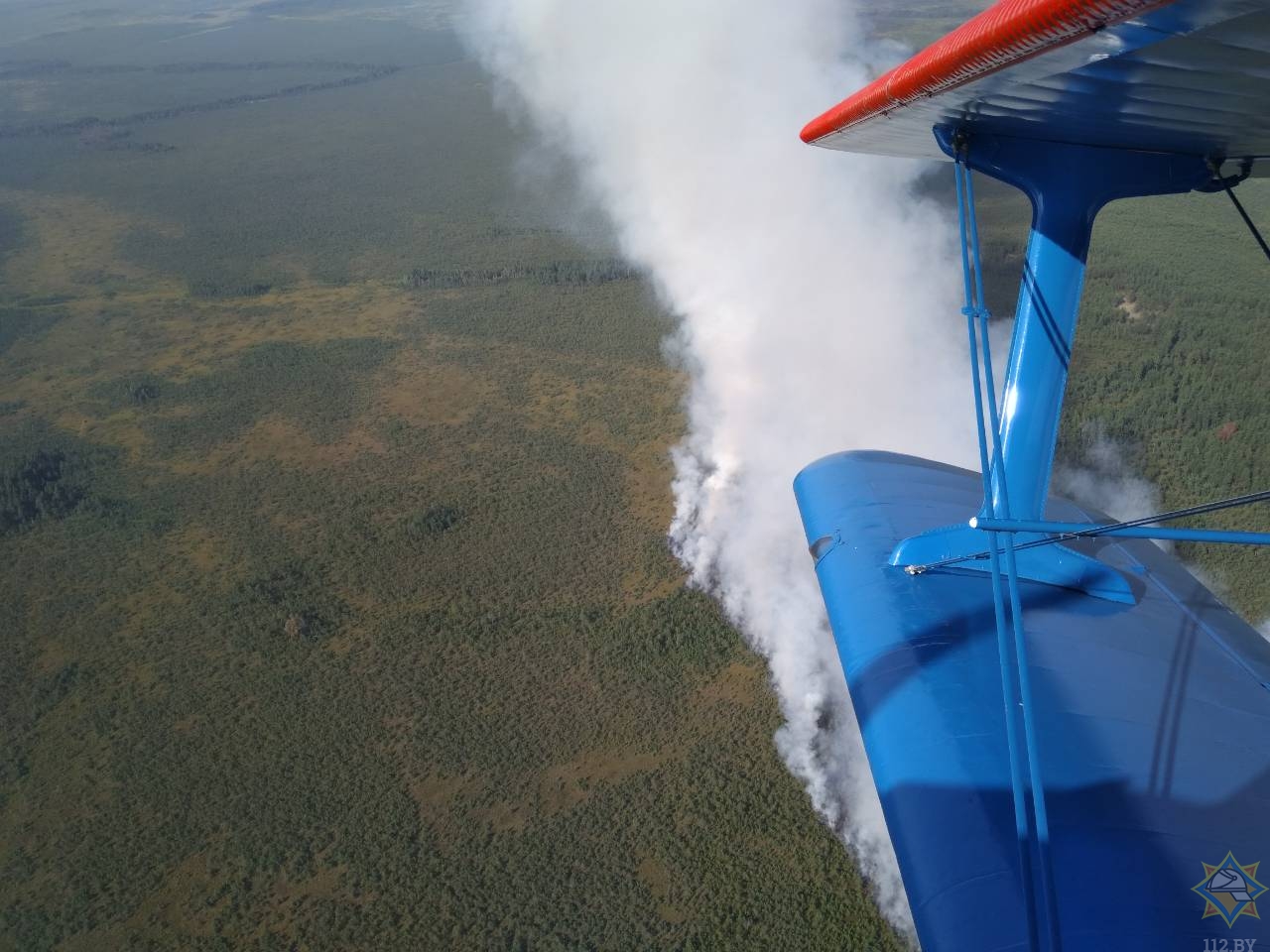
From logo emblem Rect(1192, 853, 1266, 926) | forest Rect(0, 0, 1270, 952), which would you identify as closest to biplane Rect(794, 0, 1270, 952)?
logo emblem Rect(1192, 853, 1266, 926)

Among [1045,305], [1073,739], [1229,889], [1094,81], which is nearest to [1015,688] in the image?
[1073,739]

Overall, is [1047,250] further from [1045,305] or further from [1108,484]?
[1108,484]

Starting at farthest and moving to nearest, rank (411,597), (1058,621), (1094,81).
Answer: (411,597)
(1058,621)
(1094,81)

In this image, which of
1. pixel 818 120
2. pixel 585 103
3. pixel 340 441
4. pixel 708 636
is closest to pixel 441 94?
pixel 585 103

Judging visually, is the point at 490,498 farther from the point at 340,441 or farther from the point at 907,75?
the point at 907,75

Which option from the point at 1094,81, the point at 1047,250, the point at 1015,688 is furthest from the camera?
the point at 1015,688

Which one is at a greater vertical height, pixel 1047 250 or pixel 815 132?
pixel 815 132
